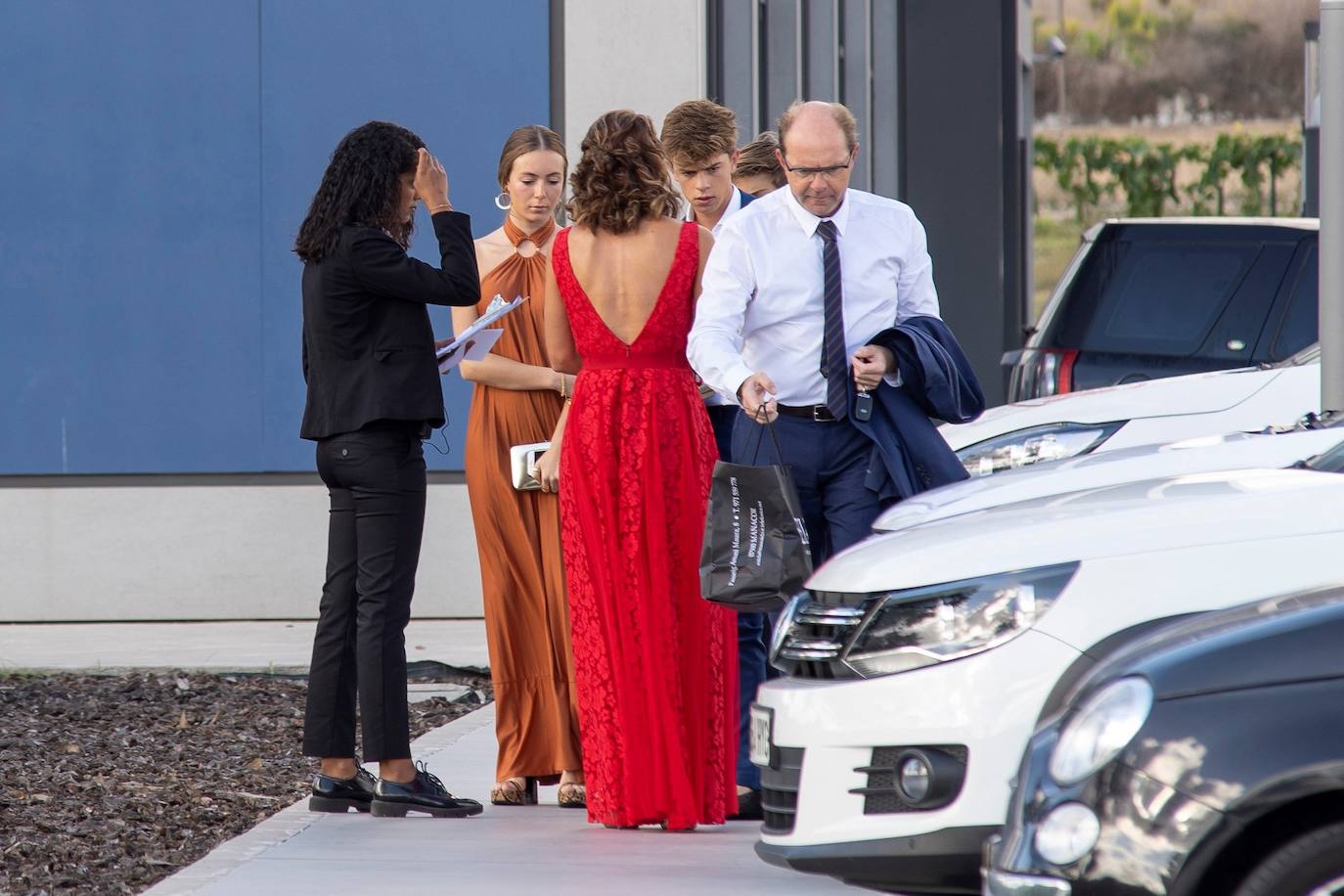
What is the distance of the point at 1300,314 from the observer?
9.95 meters

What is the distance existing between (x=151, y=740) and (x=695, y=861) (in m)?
3.15

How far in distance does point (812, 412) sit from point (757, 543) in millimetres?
486

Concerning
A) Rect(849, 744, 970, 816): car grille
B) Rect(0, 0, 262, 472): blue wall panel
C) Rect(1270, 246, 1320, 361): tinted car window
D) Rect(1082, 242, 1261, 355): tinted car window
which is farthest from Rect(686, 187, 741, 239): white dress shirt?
Rect(0, 0, 262, 472): blue wall panel

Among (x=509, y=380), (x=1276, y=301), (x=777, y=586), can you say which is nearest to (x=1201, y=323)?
(x=1276, y=301)

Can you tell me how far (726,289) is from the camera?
5.60 m

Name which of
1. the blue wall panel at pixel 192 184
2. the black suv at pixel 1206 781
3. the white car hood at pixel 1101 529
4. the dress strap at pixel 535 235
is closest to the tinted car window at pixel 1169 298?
the blue wall panel at pixel 192 184

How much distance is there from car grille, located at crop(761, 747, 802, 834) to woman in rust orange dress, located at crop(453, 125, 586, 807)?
1.90m

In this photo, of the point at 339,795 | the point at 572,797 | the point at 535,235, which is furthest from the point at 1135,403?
the point at 339,795

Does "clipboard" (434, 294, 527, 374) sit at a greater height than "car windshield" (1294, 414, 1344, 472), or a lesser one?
greater

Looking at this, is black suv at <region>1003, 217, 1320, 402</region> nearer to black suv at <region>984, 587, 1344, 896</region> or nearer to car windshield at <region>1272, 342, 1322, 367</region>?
car windshield at <region>1272, 342, 1322, 367</region>

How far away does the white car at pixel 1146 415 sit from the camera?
284 inches

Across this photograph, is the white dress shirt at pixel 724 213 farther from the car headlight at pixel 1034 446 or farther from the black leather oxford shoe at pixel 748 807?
the car headlight at pixel 1034 446

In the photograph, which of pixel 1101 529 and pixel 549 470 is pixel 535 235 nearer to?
pixel 549 470

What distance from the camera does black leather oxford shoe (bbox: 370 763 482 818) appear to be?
6.13 m
